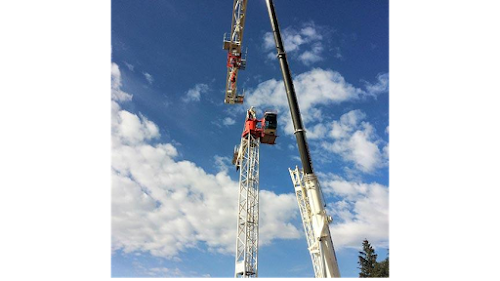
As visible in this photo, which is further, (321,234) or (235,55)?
(235,55)

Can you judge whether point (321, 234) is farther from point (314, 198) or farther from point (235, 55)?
point (235, 55)

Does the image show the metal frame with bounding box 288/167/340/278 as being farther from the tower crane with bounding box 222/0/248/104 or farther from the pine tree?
the pine tree

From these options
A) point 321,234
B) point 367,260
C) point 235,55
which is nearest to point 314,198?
point 321,234

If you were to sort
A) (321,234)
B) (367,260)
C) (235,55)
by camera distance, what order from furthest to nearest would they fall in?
(367,260)
(235,55)
(321,234)

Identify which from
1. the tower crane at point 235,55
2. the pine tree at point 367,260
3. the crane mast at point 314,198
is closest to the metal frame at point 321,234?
the crane mast at point 314,198

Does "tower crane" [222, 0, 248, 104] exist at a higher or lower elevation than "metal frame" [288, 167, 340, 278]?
higher

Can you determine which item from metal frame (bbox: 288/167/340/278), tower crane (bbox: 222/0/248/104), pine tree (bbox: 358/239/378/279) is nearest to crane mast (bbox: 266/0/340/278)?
metal frame (bbox: 288/167/340/278)

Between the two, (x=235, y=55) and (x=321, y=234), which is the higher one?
(x=235, y=55)

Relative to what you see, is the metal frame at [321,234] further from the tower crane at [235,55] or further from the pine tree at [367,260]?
the pine tree at [367,260]

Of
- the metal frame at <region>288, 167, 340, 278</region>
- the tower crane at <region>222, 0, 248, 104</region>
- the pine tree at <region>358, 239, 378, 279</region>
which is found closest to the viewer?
the metal frame at <region>288, 167, 340, 278</region>

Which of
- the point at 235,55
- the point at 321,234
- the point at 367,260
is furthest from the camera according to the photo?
the point at 367,260
